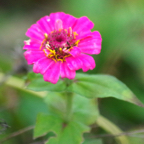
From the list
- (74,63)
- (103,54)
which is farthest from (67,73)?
(103,54)

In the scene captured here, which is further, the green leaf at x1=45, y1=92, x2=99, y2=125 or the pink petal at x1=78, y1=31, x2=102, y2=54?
the green leaf at x1=45, y1=92, x2=99, y2=125

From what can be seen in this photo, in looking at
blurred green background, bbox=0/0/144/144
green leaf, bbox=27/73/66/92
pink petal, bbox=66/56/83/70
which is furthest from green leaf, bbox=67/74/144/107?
blurred green background, bbox=0/0/144/144

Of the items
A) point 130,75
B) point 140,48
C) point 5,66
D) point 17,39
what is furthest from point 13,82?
point 140,48

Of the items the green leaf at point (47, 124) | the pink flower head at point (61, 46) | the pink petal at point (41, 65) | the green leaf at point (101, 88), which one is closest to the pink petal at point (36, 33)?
the pink flower head at point (61, 46)

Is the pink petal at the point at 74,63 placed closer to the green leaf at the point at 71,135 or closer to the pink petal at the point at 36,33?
the pink petal at the point at 36,33

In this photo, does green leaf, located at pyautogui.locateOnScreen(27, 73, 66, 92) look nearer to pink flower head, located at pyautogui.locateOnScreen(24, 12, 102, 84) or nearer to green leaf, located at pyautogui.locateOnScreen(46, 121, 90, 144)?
pink flower head, located at pyautogui.locateOnScreen(24, 12, 102, 84)

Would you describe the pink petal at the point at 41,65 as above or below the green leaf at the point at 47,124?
above
